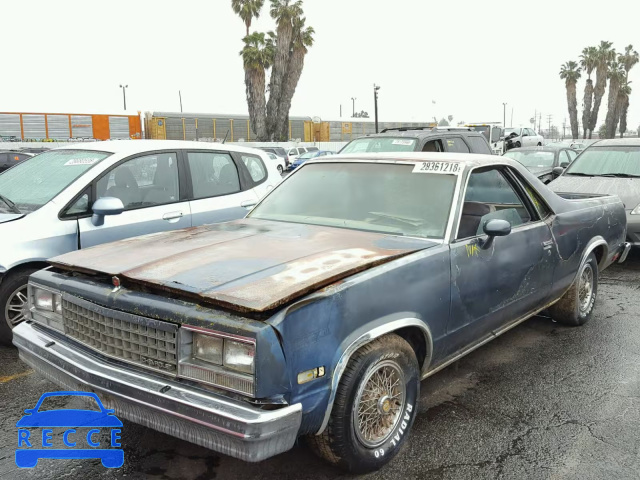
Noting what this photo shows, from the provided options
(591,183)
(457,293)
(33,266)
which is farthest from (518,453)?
(591,183)

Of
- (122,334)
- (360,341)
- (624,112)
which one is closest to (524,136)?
Answer: (360,341)

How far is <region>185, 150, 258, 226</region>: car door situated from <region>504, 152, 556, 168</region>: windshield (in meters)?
8.62

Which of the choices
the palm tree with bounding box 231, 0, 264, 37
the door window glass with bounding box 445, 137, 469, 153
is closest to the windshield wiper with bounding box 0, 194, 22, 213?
the door window glass with bounding box 445, 137, 469, 153

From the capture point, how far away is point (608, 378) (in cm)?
423

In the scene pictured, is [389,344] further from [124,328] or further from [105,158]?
[105,158]

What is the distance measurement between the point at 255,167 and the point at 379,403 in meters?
4.09

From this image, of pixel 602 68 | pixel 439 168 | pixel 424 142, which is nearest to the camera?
pixel 439 168

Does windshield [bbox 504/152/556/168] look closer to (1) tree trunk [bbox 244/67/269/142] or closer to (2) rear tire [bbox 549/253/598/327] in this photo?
(2) rear tire [bbox 549/253/598/327]

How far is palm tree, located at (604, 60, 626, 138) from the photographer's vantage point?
56.4 m

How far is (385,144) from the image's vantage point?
9922 mm

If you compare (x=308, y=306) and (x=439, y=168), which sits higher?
(x=439, y=168)

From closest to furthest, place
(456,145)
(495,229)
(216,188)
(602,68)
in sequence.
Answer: (495,229) → (216,188) → (456,145) → (602,68)

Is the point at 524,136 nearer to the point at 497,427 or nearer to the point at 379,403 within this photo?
the point at 497,427

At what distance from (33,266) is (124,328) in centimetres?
232
